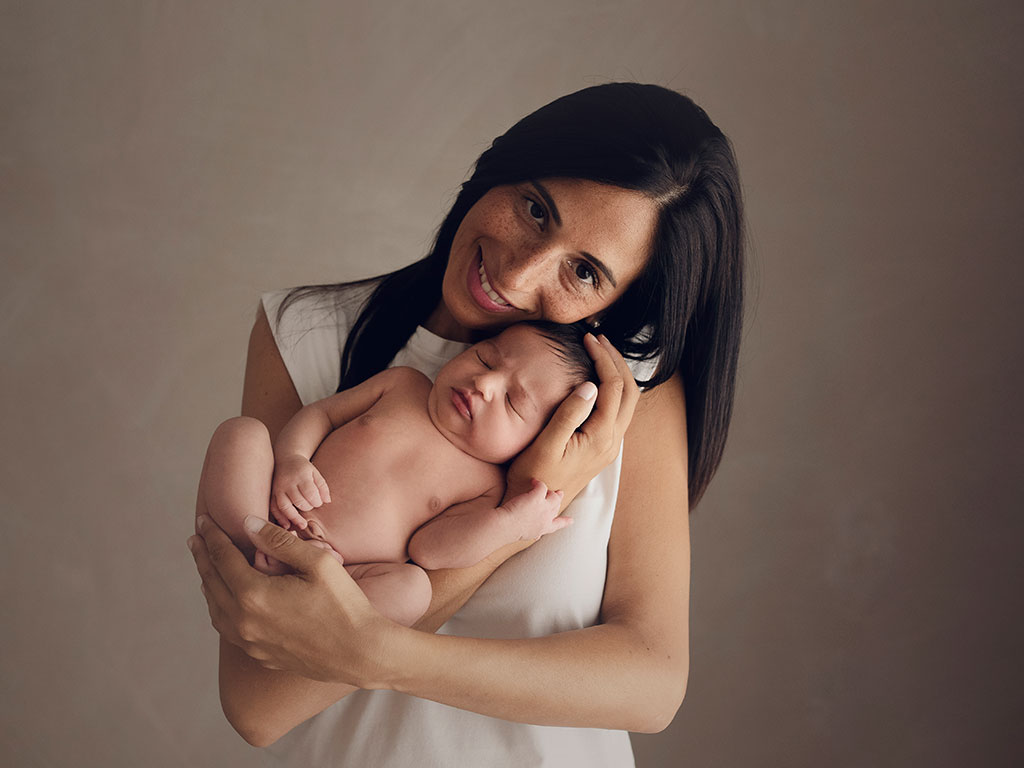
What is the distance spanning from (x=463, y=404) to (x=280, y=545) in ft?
1.09

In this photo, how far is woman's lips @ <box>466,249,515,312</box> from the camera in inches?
50.2

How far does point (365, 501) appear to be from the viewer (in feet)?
3.88

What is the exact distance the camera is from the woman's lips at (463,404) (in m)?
1.25

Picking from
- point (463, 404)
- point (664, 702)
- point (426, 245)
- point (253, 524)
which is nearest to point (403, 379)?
point (463, 404)

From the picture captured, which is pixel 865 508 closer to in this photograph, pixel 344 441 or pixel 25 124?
pixel 344 441

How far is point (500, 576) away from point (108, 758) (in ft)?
5.57

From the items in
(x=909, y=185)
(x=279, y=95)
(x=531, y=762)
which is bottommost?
(x=531, y=762)

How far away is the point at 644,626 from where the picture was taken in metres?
1.21

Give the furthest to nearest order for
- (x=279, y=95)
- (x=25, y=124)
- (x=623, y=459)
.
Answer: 1. (x=279, y=95)
2. (x=25, y=124)
3. (x=623, y=459)

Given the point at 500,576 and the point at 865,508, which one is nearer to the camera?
the point at 500,576

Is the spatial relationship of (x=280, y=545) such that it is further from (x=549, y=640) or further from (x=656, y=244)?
(x=656, y=244)

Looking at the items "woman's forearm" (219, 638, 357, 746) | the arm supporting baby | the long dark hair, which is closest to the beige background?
the long dark hair

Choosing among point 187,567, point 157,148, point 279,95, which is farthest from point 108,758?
point 279,95

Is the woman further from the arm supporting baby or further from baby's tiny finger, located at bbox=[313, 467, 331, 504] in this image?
baby's tiny finger, located at bbox=[313, 467, 331, 504]
